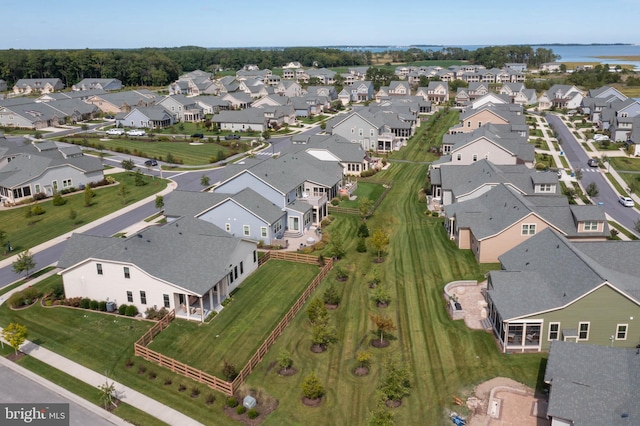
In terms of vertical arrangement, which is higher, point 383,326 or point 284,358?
point 383,326

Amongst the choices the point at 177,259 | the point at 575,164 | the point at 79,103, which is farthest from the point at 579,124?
the point at 79,103

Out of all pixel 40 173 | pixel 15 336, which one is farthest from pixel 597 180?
pixel 40 173

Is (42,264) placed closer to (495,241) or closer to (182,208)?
(182,208)

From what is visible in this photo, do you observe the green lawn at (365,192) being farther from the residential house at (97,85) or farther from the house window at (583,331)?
the residential house at (97,85)

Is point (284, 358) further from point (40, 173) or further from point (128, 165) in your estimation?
point (128, 165)

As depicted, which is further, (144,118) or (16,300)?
(144,118)
